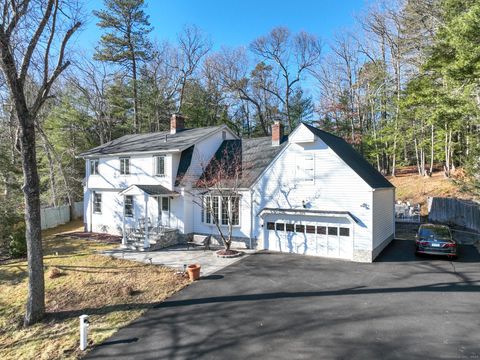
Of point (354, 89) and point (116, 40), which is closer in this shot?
point (116, 40)

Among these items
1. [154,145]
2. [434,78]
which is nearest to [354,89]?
[434,78]

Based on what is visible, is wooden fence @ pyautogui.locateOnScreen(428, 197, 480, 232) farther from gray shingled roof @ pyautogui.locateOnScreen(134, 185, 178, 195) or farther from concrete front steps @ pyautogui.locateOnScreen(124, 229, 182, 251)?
gray shingled roof @ pyautogui.locateOnScreen(134, 185, 178, 195)

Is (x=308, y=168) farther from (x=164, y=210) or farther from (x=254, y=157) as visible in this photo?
(x=164, y=210)

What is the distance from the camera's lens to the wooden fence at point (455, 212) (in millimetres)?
19438

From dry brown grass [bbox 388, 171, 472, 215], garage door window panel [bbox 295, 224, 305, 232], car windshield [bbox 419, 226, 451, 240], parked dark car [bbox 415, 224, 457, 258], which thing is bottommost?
parked dark car [bbox 415, 224, 457, 258]

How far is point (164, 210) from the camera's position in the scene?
66.6 feet

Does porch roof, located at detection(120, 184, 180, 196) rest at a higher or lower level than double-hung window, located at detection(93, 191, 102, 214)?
higher

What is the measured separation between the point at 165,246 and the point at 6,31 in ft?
42.5

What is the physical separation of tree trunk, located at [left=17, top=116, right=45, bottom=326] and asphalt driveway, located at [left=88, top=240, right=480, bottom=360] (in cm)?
361

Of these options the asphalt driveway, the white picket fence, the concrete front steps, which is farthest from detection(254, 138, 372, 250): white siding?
the white picket fence

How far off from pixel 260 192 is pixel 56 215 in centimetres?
2206

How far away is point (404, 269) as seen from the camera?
1337 centimetres

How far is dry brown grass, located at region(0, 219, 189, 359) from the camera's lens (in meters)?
8.57

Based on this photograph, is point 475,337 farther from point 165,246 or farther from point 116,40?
point 116,40
